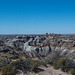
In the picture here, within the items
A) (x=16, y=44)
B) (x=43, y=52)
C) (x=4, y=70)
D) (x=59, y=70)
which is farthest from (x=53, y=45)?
(x=4, y=70)

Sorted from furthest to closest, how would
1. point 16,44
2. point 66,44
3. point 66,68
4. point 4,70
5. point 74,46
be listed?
point 16,44
point 66,44
point 74,46
point 66,68
point 4,70

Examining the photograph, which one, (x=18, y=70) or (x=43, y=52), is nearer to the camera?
(x=18, y=70)

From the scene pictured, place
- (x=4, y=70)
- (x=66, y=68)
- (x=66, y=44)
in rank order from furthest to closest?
(x=66, y=44) → (x=66, y=68) → (x=4, y=70)

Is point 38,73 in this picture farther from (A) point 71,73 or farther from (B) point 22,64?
(A) point 71,73

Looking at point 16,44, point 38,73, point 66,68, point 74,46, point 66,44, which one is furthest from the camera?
point 16,44

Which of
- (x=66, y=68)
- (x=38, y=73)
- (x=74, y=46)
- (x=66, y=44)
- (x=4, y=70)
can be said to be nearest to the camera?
(x=4, y=70)

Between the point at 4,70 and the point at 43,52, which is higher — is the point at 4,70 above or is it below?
above

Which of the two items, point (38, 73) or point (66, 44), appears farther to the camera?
point (66, 44)

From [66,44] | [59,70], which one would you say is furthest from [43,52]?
[59,70]

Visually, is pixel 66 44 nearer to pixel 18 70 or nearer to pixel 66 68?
pixel 66 68
